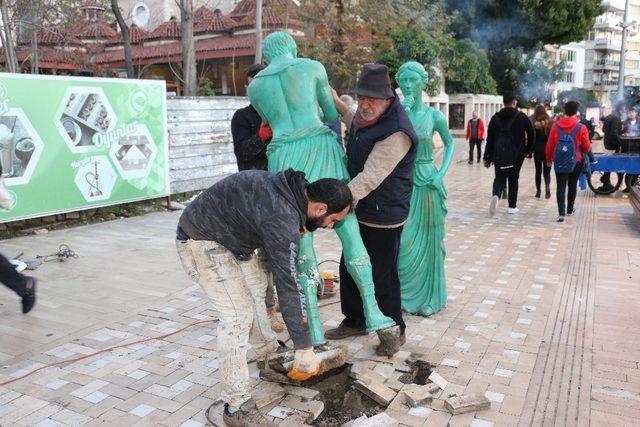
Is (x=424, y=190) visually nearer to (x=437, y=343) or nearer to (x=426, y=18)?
(x=437, y=343)

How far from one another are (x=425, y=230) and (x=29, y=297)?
3.09 meters

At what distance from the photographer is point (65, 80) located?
23.2 feet

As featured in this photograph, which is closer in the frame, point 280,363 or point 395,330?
point 280,363

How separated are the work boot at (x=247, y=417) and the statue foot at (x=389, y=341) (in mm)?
1025

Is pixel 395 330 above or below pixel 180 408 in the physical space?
above

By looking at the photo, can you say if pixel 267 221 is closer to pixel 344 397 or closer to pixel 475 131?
pixel 344 397

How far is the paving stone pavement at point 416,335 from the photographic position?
3121 millimetres

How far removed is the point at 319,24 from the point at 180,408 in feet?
48.0

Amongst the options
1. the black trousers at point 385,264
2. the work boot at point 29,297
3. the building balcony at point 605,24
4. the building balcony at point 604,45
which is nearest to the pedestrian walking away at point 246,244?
the black trousers at point 385,264

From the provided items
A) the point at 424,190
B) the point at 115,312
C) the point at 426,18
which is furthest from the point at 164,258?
the point at 426,18

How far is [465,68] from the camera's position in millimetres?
26906

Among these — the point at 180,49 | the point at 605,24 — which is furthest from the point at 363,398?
the point at 605,24

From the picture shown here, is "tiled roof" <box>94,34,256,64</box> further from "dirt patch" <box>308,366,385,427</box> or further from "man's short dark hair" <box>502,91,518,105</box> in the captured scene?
"dirt patch" <box>308,366,385,427</box>

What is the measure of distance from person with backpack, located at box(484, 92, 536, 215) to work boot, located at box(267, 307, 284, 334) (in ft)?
17.2
